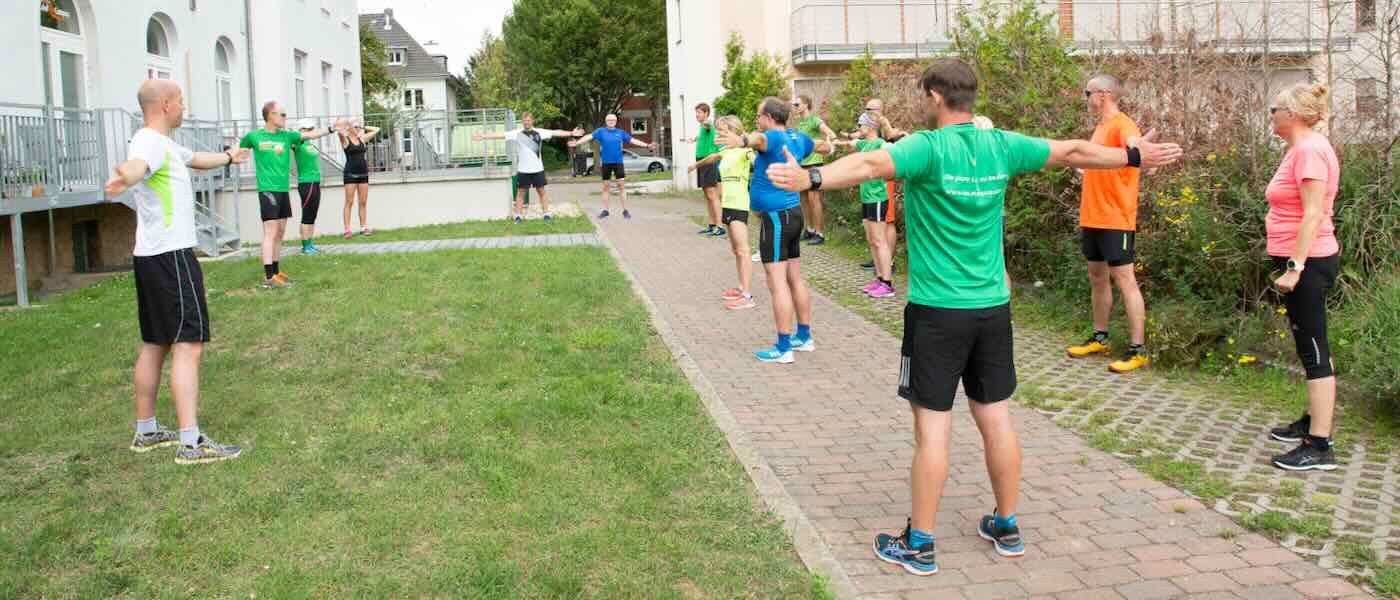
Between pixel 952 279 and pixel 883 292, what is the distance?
6.96m

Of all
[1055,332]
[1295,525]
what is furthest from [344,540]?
[1055,332]

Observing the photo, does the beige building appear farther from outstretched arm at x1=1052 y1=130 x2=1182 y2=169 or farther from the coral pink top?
outstretched arm at x1=1052 y1=130 x2=1182 y2=169

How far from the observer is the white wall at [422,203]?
19.8 metres

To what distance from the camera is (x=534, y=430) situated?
609cm

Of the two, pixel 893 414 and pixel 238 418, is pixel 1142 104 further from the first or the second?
pixel 238 418

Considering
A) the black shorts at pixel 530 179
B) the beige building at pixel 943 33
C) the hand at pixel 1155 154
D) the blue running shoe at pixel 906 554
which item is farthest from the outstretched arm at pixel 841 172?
the black shorts at pixel 530 179

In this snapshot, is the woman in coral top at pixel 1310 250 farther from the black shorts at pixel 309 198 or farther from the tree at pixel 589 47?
the tree at pixel 589 47

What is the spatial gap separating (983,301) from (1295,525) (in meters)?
1.74

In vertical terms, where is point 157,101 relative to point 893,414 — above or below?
above

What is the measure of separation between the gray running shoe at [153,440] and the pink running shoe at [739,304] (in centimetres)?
548

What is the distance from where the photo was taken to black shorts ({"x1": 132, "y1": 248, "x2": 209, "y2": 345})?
5812 mm

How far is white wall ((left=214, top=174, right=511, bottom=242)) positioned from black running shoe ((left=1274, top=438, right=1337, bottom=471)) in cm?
1660

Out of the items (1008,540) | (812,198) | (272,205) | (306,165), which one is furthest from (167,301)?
(812,198)

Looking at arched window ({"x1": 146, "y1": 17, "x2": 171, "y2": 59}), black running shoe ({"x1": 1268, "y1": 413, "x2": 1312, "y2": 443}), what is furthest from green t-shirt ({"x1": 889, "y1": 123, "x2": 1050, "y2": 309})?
arched window ({"x1": 146, "y1": 17, "x2": 171, "y2": 59})
